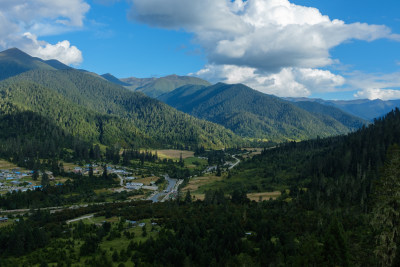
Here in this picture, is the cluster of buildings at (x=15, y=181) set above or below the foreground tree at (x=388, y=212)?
below

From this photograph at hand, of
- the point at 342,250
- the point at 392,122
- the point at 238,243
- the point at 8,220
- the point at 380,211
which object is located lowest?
the point at 8,220

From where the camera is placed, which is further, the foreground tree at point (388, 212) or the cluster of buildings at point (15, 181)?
the cluster of buildings at point (15, 181)

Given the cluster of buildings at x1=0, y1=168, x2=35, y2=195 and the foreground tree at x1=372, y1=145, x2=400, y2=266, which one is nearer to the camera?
the foreground tree at x1=372, y1=145, x2=400, y2=266

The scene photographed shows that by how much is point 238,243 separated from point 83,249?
1679 inches

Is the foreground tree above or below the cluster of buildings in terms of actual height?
above

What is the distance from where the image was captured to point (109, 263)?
226 feet

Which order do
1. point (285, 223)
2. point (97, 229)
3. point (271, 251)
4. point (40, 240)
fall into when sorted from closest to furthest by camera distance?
point (271, 251)
point (40, 240)
point (285, 223)
point (97, 229)

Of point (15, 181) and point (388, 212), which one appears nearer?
point (388, 212)

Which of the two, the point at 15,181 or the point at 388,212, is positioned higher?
the point at 388,212

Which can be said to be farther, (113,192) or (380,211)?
(113,192)

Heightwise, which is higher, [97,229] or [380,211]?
[380,211]

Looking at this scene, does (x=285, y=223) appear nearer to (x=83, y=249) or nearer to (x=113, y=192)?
(x=83, y=249)

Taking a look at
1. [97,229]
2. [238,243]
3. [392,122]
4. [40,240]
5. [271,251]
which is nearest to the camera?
[271,251]

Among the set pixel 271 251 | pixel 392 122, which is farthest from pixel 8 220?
pixel 392 122
